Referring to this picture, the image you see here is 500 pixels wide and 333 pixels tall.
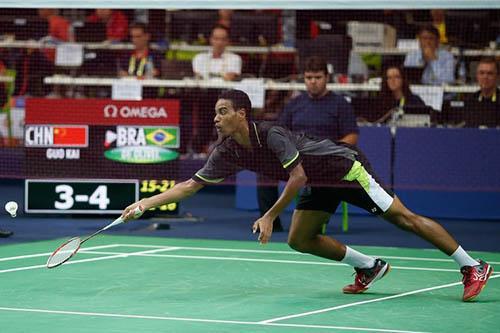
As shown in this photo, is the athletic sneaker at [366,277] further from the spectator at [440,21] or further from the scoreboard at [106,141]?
the spectator at [440,21]

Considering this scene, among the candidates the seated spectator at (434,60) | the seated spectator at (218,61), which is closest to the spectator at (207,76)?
the seated spectator at (218,61)

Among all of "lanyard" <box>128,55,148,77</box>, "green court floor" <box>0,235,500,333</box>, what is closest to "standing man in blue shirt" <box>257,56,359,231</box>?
"green court floor" <box>0,235,500,333</box>

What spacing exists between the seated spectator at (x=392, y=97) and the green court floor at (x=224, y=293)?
331 centimetres

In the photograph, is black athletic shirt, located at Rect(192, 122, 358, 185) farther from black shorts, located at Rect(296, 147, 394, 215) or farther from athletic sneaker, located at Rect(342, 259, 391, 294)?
athletic sneaker, located at Rect(342, 259, 391, 294)

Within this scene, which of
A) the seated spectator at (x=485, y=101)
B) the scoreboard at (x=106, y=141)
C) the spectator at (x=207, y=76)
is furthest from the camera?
the spectator at (x=207, y=76)

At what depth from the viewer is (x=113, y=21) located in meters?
20.4

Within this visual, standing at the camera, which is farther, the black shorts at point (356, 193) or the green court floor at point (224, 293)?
the black shorts at point (356, 193)

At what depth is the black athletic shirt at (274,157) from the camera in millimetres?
9461

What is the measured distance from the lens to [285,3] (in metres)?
12.8

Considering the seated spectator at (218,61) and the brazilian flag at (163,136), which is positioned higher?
the seated spectator at (218,61)

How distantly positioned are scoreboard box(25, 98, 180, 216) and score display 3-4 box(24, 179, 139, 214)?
0.23 m

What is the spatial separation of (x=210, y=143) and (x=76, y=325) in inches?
373

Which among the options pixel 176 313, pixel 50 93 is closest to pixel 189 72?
pixel 50 93

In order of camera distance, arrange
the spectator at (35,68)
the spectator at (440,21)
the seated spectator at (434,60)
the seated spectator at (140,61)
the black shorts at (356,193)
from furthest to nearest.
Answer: the spectator at (35,68) → the spectator at (440,21) → the seated spectator at (140,61) → the seated spectator at (434,60) → the black shorts at (356,193)
